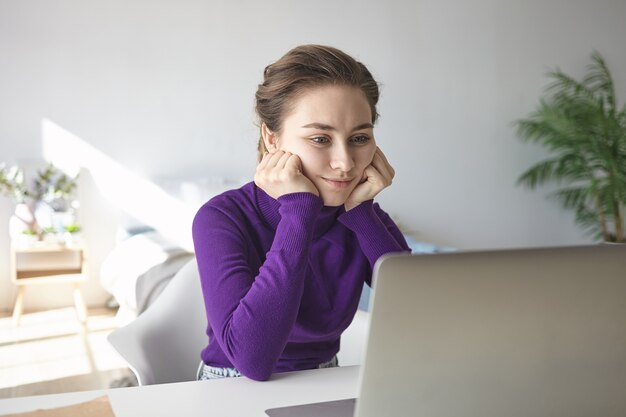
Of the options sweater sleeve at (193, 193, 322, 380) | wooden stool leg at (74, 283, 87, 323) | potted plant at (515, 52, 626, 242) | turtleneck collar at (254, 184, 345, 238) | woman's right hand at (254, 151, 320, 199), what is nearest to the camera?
sweater sleeve at (193, 193, 322, 380)

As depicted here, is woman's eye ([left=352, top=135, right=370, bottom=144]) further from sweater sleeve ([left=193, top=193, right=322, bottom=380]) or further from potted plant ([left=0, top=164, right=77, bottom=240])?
potted plant ([left=0, top=164, right=77, bottom=240])

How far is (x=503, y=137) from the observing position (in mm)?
6246

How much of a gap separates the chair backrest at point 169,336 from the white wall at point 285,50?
9.00 ft

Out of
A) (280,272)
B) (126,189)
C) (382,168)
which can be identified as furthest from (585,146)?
(280,272)

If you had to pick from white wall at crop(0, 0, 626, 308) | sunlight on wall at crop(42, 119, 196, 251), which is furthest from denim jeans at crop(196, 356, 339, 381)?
sunlight on wall at crop(42, 119, 196, 251)

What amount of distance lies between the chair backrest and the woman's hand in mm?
472

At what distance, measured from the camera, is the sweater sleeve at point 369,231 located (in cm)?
153

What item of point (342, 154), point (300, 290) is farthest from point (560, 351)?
point (342, 154)

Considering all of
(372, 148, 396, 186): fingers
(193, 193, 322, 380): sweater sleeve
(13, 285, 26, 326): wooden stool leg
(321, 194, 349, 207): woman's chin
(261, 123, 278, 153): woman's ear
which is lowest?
(13, 285, 26, 326): wooden stool leg

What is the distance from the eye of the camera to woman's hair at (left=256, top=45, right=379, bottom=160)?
4.85 feet

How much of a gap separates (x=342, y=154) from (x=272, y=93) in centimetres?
22

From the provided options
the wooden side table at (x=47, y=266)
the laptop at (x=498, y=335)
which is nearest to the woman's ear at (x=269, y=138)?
the laptop at (x=498, y=335)

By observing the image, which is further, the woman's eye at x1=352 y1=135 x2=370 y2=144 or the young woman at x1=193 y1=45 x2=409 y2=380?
the woman's eye at x1=352 y1=135 x2=370 y2=144

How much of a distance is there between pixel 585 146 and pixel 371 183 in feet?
16.1
